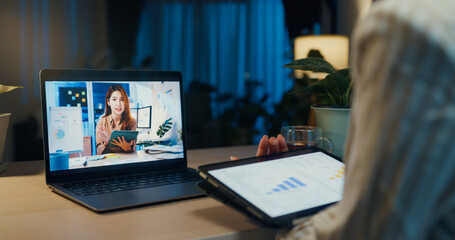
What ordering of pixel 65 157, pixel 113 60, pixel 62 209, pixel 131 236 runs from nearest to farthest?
pixel 131 236, pixel 62 209, pixel 65 157, pixel 113 60

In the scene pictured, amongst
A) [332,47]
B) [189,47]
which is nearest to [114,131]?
[332,47]

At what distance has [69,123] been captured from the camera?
868mm

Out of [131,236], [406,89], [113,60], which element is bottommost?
[131,236]

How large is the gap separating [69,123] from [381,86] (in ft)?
2.34

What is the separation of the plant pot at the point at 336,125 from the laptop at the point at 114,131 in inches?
14.8

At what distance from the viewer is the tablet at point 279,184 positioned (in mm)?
599

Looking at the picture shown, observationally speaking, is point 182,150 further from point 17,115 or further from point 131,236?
point 17,115

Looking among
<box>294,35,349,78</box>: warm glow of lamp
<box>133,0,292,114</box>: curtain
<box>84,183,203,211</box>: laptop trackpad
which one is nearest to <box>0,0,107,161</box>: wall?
<box>133,0,292,114</box>: curtain

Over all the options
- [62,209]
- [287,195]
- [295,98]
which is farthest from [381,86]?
[295,98]

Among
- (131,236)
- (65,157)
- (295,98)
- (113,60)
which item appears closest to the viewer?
(131,236)

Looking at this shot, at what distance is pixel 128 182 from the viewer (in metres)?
0.85

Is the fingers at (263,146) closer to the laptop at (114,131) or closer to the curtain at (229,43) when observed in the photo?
the laptop at (114,131)

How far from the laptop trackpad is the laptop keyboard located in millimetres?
28

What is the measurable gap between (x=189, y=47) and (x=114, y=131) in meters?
4.25
